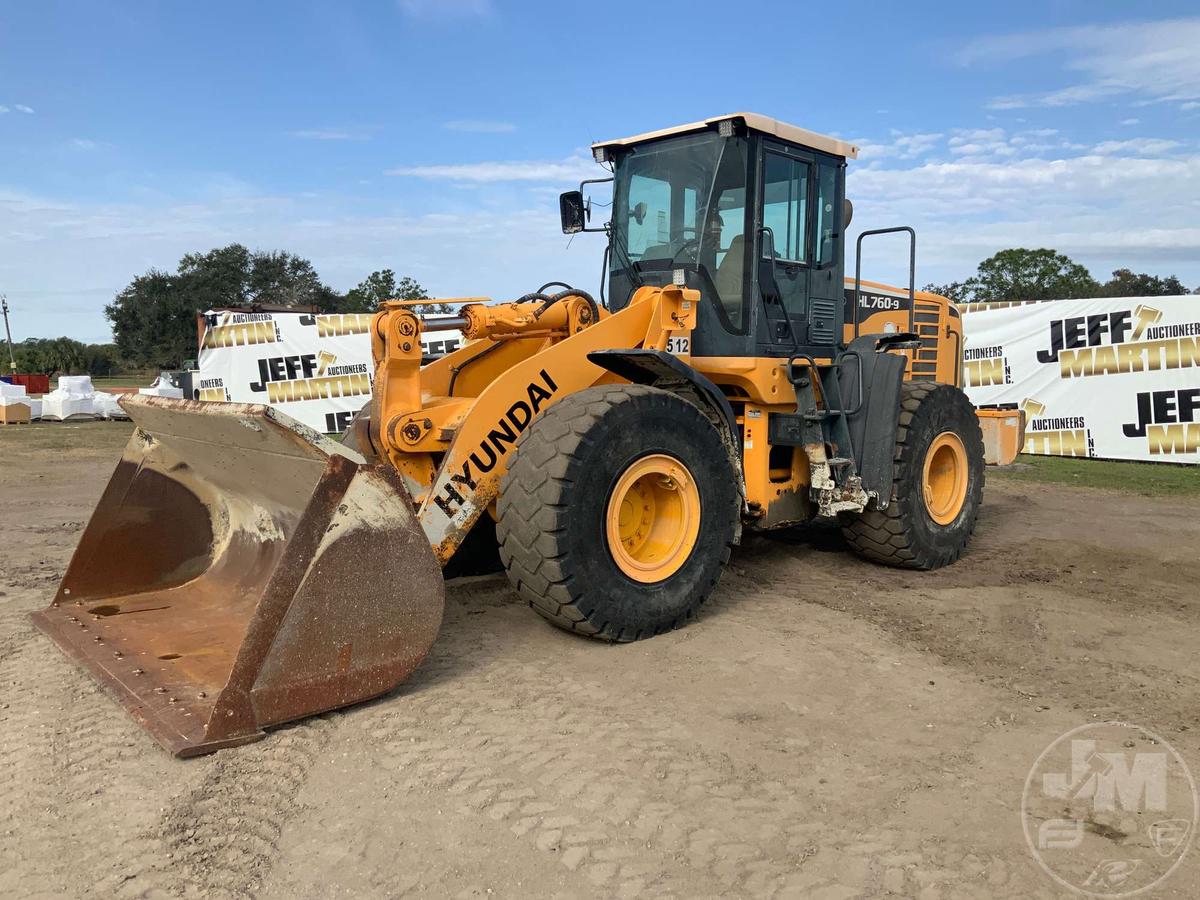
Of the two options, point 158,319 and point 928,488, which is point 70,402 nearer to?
point 928,488

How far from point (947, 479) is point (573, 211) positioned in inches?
133

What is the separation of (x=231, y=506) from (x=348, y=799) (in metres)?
2.54

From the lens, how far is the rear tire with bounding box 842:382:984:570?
246 inches

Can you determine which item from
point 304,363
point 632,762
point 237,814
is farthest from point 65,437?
point 632,762

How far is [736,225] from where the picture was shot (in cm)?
570

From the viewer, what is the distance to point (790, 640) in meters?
4.84

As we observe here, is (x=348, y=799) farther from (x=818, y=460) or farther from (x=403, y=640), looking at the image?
(x=818, y=460)

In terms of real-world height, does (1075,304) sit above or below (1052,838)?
above

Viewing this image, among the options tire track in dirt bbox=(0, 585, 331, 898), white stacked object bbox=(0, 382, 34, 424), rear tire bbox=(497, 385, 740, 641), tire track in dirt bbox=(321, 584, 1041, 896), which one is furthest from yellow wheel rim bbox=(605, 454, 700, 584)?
white stacked object bbox=(0, 382, 34, 424)

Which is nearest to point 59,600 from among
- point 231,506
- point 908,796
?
point 231,506

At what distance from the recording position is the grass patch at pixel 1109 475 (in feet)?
36.5

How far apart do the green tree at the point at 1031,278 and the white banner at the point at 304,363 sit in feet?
77.4

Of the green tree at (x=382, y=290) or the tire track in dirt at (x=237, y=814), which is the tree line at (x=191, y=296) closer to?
the green tree at (x=382, y=290)

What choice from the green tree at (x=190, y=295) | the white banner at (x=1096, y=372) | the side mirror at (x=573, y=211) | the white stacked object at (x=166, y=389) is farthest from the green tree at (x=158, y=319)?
the side mirror at (x=573, y=211)
